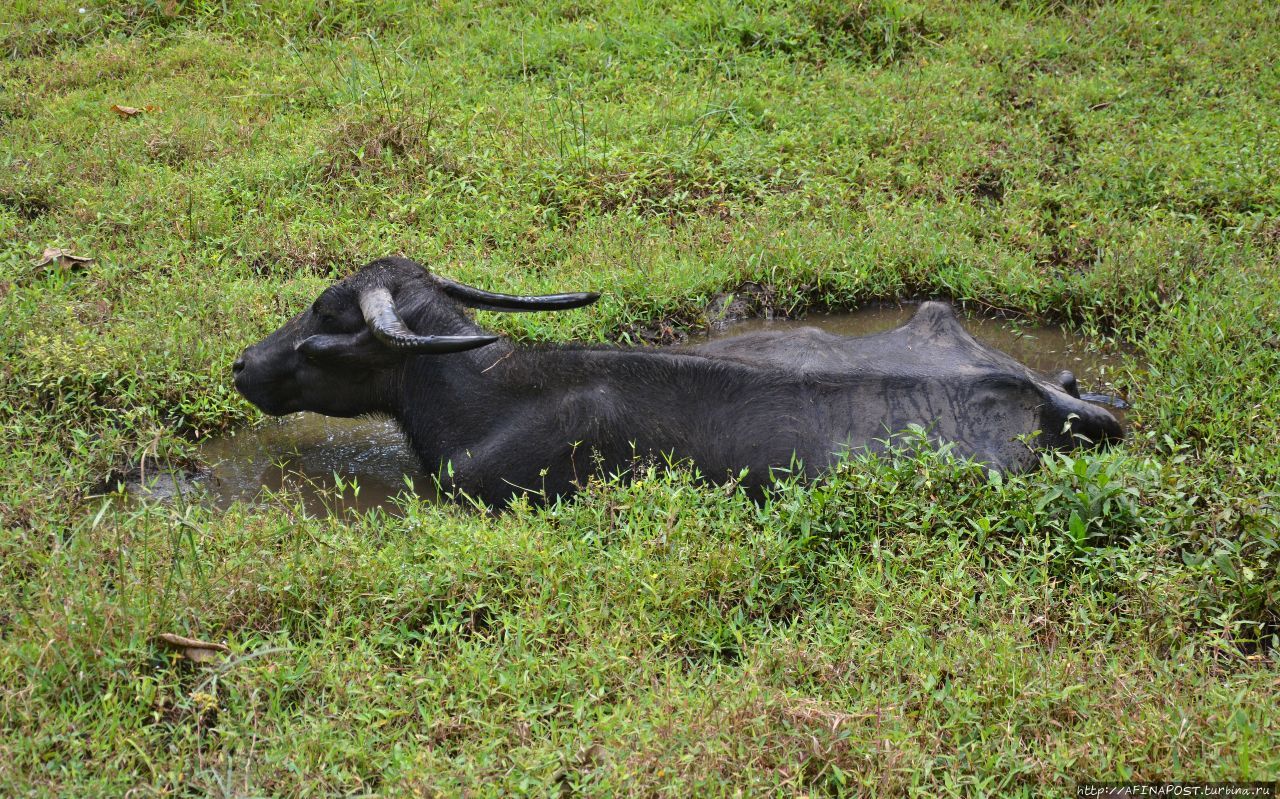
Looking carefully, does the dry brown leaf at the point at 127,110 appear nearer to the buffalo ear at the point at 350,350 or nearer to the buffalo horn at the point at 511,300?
the buffalo ear at the point at 350,350

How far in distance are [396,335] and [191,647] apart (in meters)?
1.50

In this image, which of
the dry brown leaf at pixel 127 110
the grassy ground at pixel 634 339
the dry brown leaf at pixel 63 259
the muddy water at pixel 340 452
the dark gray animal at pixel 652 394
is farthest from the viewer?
the dry brown leaf at pixel 127 110

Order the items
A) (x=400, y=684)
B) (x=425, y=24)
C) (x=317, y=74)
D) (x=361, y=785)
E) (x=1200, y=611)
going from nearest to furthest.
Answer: (x=361, y=785)
(x=400, y=684)
(x=1200, y=611)
(x=317, y=74)
(x=425, y=24)

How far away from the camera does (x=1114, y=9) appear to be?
9156 millimetres

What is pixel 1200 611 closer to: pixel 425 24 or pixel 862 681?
pixel 862 681

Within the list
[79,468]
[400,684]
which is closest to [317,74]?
[79,468]

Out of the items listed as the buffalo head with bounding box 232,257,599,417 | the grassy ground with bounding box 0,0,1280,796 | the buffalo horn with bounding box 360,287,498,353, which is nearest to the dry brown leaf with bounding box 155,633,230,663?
the grassy ground with bounding box 0,0,1280,796

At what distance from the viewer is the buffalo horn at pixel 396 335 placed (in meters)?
4.39

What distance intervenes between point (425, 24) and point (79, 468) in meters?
5.41

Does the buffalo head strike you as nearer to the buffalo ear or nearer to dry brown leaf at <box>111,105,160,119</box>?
the buffalo ear

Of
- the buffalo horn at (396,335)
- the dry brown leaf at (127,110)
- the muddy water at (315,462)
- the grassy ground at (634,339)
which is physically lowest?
the muddy water at (315,462)

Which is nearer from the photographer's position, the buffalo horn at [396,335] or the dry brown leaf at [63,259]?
the buffalo horn at [396,335]

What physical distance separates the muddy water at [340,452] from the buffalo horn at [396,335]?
701mm

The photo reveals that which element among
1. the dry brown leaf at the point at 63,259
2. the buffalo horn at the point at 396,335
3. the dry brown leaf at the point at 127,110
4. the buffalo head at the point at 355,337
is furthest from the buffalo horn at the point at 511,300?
the dry brown leaf at the point at 127,110
